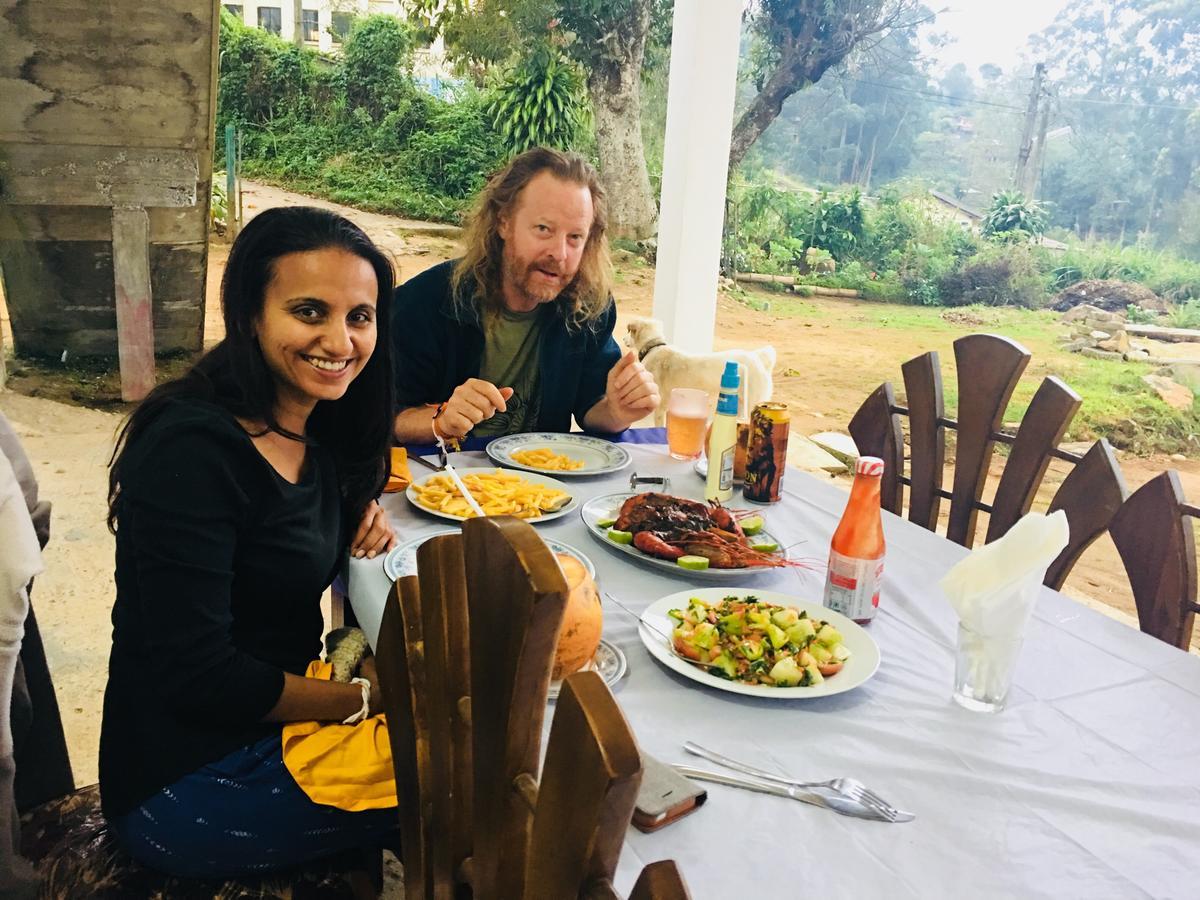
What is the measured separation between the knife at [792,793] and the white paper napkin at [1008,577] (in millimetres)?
264

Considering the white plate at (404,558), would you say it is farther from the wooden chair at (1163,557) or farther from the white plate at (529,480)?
the wooden chair at (1163,557)

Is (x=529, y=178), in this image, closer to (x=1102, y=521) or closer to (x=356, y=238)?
(x=356, y=238)

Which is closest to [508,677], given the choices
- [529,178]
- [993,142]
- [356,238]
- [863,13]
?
[356,238]

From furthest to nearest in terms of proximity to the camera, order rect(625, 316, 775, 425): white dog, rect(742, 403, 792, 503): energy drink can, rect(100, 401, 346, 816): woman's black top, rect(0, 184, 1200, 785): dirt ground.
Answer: rect(625, 316, 775, 425): white dog → rect(0, 184, 1200, 785): dirt ground → rect(742, 403, 792, 503): energy drink can → rect(100, 401, 346, 816): woman's black top

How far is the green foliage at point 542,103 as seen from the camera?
16.0 ft

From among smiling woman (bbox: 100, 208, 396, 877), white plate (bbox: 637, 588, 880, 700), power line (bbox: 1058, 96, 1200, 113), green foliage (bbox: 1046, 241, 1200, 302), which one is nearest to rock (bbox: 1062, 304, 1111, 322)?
green foliage (bbox: 1046, 241, 1200, 302)

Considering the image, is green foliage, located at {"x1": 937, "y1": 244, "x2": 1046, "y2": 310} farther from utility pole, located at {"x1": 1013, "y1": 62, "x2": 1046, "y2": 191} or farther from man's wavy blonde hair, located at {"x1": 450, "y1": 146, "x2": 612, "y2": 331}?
man's wavy blonde hair, located at {"x1": 450, "y1": 146, "x2": 612, "y2": 331}

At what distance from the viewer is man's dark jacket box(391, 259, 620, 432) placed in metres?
2.05

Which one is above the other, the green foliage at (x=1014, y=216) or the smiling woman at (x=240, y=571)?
the green foliage at (x=1014, y=216)

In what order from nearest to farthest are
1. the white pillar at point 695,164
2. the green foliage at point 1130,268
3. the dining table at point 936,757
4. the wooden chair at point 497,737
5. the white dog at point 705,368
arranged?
the wooden chair at point 497,737 → the dining table at point 936,757 → the white dog at point 705,368 → the white pillar at point 695,164 → the green foliage at point 1130,268

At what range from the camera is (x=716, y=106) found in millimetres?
3389

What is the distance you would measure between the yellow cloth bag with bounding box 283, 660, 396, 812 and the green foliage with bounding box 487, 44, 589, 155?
13.7 ft

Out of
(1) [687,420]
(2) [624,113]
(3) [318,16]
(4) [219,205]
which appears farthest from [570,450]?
(4) [219,205]

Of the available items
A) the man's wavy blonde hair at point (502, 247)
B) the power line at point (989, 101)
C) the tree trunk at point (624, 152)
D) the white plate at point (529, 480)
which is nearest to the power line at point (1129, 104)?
the power line at point (989, 101)
